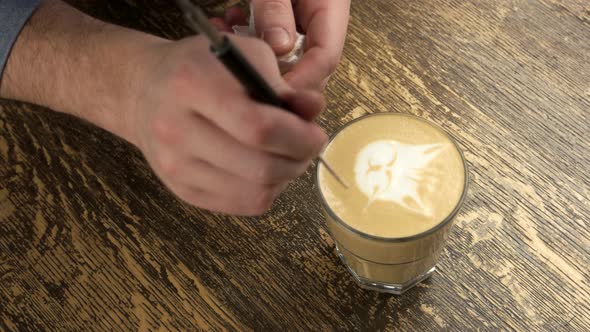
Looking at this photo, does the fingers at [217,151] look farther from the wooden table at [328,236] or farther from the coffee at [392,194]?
the wooden table at [328,236]

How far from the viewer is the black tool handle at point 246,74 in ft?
1.78

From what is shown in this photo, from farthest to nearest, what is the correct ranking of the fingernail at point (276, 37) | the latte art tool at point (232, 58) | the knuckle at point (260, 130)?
the fingernail at point (276, 37) → the knuckle at point (260, 130) → the latte art tool at point (232, 58)

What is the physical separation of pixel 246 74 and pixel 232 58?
29 mm

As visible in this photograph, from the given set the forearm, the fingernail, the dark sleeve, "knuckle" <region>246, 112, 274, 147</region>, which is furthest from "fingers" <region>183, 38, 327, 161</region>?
the dark sleeve

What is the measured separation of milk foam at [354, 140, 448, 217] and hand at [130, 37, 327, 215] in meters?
0.17

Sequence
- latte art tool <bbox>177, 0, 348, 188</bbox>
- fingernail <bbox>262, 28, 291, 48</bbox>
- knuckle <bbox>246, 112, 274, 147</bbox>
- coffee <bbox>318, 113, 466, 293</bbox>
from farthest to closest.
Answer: fingernail <bbox>262, 28, 291, 48</bbox>
coffee <bbox>318, 113, 466, 293</bbox>
knuckle <bbox>246, 112, 274, 147</bbox>
latte art tool <bbox>177, 0, 348, 188</bbox>

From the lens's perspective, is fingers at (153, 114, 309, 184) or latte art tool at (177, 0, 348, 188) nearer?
latte art tool at (177, 0, 348, 188)

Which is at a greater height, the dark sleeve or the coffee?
the dark sleeve

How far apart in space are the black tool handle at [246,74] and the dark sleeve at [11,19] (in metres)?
0.55

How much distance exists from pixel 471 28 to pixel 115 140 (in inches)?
27.6

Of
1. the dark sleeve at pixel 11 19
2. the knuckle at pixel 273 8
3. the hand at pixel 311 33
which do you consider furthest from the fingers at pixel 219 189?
the dark sleeve at pixel 11 19

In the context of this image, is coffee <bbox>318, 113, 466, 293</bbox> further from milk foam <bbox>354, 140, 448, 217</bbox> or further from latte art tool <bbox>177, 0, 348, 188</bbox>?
latte art tool <bbox>177, 0, 348, 188</bbox>

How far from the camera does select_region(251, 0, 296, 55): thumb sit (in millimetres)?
907

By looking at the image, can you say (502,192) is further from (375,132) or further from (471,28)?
(471,28)
